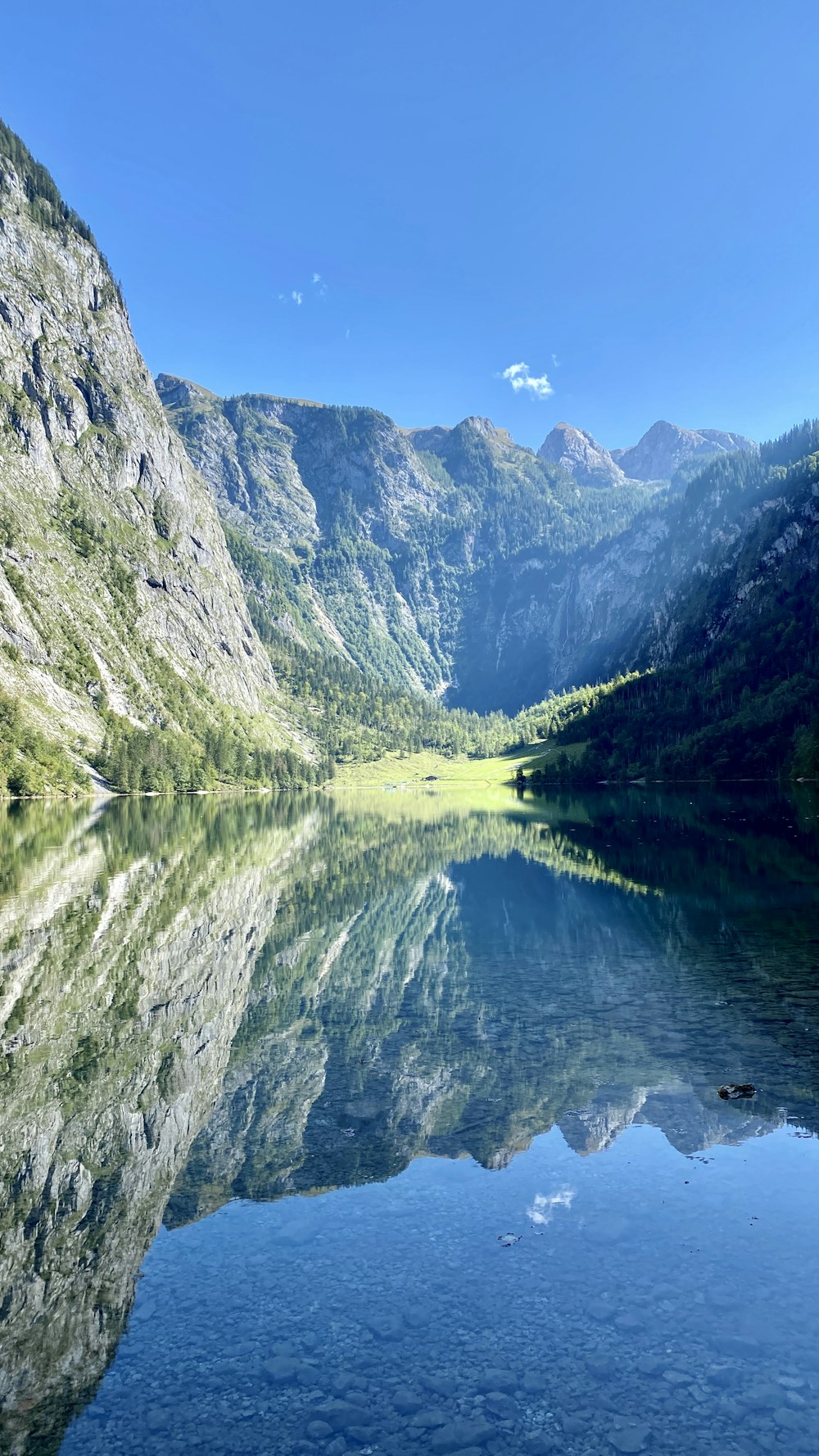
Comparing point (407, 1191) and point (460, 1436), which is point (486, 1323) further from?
point (407, 1191)

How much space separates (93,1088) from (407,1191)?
31.6ft

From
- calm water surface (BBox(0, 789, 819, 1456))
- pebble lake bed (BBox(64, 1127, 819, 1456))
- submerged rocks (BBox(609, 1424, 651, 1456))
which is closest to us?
submerged rocks (BBox(609, 1424, 651, 1456))

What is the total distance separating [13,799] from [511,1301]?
174m

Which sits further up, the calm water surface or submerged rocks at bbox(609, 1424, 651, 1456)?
submerged rocks at bbox(609, 1424, 651, 1456)

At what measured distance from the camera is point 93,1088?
21.3 m

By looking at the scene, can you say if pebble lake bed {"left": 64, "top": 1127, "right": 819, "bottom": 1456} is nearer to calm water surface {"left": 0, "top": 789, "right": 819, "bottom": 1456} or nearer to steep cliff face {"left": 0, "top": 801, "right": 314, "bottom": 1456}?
calm water surface {"left": 0, "top": 789, "right": 819, "bottom": 1456}

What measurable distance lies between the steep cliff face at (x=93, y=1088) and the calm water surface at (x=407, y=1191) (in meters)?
0.09

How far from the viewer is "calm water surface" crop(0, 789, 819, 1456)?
34.9ft

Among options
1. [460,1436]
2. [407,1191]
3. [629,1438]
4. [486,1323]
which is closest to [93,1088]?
[407,1191]

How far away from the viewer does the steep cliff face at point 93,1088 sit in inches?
487

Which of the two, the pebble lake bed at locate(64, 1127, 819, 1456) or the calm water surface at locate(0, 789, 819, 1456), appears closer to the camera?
the pebble lake bed at locate(64, 1127, 819, 1456)

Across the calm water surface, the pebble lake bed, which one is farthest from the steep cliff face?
the pebble lake bed

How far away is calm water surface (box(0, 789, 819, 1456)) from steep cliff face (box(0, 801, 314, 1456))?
3.6 inches

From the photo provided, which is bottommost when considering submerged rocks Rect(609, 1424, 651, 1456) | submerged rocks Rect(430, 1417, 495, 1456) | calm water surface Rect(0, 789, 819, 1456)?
calm water surface Rect(0, 789, 819, 1456)
